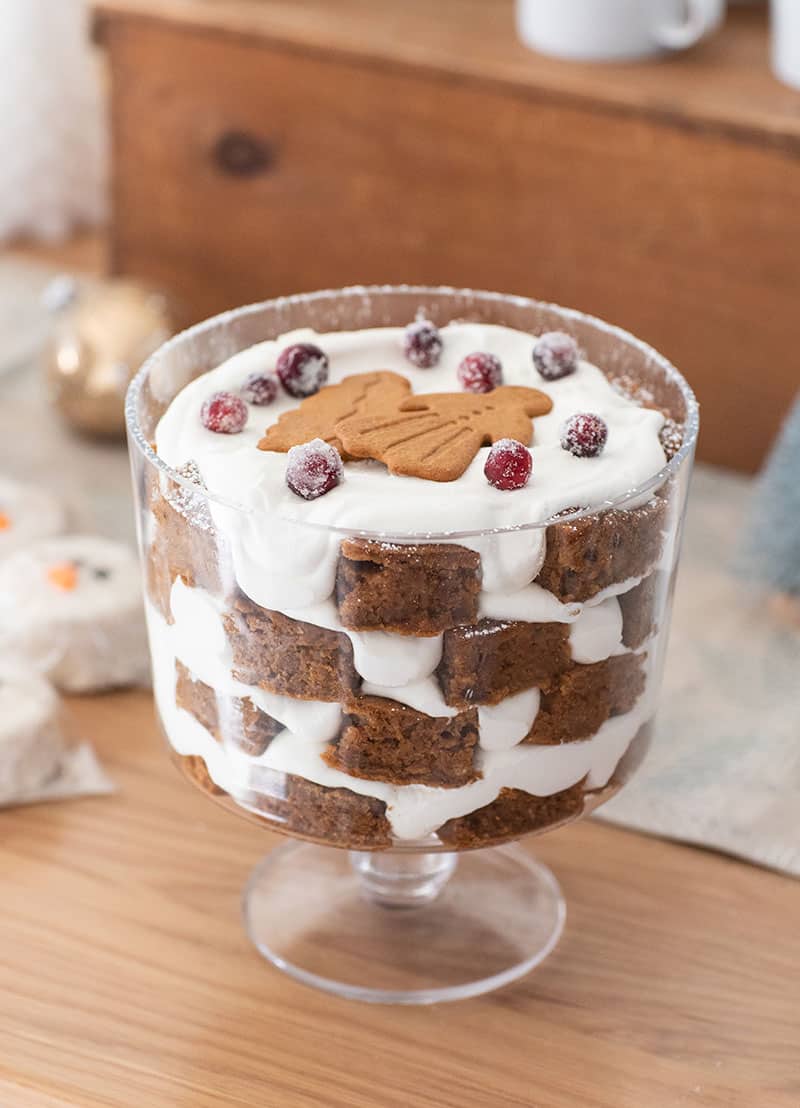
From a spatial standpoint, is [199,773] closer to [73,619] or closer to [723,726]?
[73,619]

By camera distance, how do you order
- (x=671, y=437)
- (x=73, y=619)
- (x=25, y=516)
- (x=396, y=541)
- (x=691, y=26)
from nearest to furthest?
1. (x=396, y=541)
2. (x=671, y=437)
3. (x=73, y=619)
4. (x=25, y=516)
5. (x=691, y=26)

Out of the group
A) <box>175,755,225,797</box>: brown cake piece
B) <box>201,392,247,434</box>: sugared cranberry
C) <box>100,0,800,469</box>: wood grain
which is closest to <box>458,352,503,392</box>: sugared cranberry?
<box>201,392,247,434</box>: sugared cranberry

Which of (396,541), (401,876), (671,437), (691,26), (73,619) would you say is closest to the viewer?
(396,541)

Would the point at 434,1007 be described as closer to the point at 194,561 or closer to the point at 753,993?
the point at 753,993

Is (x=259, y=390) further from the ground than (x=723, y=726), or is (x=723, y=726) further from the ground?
(x=259, y=390)

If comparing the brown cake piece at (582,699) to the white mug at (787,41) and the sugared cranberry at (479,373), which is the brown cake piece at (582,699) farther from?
the white mug at (787,41)

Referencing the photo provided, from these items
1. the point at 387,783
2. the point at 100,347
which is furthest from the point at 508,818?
the point at 100,347

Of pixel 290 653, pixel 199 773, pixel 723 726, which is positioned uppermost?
pixel 290 653
